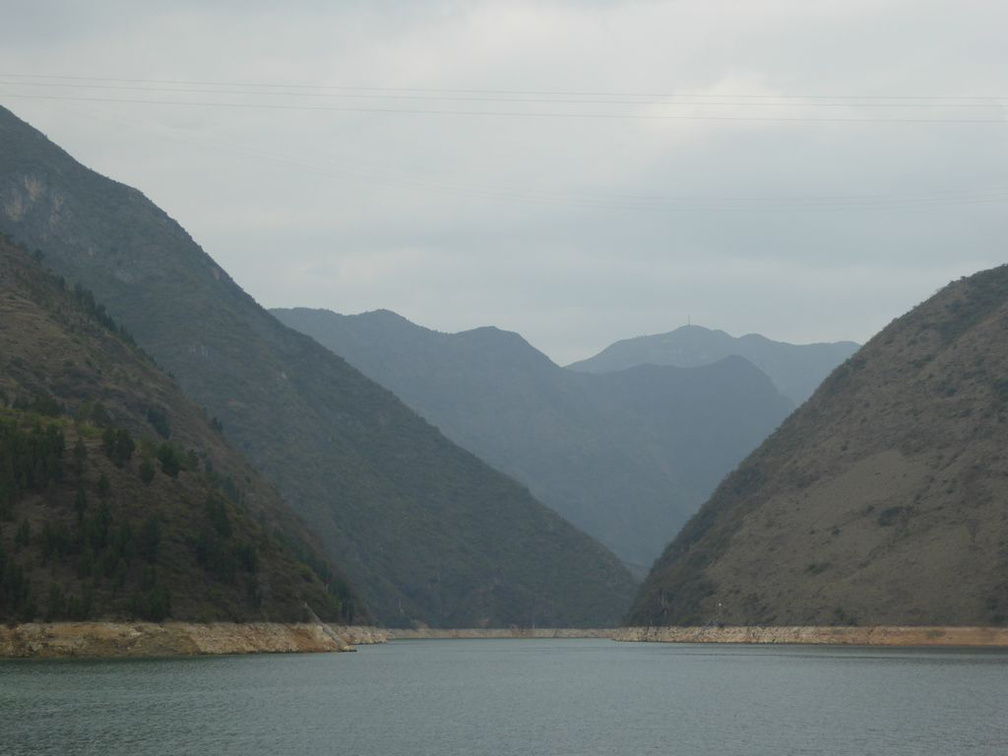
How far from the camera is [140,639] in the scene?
111875 millimetres

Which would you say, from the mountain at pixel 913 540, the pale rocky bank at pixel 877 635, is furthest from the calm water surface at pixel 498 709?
the mountain at pixel 913 540

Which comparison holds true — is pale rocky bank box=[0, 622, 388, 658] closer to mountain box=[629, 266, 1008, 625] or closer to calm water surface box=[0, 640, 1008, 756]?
calm water surface box=[0, 640, 1008, 756]

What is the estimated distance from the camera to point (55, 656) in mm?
105938

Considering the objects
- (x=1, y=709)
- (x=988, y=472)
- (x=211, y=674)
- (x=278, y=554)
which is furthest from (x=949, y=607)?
(x=1, y=709)

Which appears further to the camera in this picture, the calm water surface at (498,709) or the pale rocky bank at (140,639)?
the pale rocky bank at (140,639)

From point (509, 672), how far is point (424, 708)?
47736 mm

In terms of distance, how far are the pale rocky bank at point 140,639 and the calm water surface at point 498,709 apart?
1.79 m

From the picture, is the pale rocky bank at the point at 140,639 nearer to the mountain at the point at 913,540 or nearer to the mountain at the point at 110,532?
the mountain at the point at 110,532

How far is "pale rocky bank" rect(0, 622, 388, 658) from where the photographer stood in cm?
10525

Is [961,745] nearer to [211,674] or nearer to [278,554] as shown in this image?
[211,674]

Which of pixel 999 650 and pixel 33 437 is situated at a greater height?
pixel 33 437

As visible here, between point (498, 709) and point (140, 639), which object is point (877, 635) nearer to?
point (140, 639)

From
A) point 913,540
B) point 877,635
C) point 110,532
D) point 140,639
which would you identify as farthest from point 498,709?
point 913,540

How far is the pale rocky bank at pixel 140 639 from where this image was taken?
105250 mm
